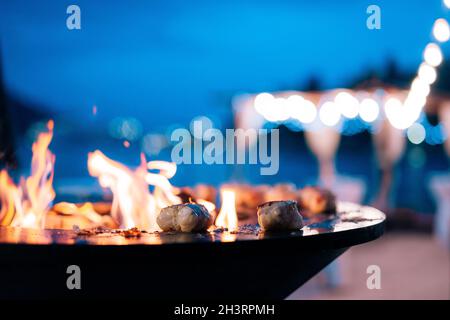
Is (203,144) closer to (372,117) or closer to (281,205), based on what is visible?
(281,205)

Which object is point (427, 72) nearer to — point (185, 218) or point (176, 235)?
point (185, 218)

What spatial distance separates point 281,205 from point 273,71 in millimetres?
42120

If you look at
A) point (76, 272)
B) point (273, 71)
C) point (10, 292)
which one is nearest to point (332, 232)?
point (76, 272)

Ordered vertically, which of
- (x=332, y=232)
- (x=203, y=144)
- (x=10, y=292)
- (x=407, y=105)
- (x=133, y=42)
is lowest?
(x=10, y=292)

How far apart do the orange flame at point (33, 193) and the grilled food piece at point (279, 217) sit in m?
1.25

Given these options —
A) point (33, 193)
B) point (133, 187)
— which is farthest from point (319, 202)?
point (33, 193)

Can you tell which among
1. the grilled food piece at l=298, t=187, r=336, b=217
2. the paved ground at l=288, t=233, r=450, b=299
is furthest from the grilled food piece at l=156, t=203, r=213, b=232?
the paved ground at l=288, t=233, r=450, b=299

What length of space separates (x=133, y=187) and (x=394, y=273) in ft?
18.2

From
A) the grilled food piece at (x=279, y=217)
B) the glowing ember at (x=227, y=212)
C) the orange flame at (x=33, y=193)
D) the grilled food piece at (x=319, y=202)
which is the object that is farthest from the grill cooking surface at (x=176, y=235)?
the grilled food piece at (x=319, y=202)

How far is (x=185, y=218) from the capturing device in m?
2.61

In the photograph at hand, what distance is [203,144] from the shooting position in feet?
11.5

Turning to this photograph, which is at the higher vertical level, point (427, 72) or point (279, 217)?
point (427, 72)

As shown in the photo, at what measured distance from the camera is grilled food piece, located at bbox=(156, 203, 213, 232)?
8.54 feet

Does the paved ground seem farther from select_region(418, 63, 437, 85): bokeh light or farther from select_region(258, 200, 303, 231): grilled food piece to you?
select_region(258, 200, 303, 231): grilled food piece
